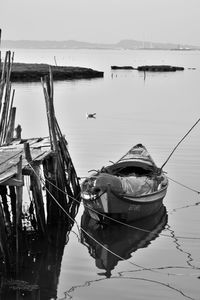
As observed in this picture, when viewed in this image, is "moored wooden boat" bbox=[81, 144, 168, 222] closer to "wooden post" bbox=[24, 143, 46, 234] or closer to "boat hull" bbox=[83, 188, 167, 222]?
"boat hull" bbox=[83, 188, 167, 222]

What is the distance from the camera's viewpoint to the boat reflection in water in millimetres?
17062

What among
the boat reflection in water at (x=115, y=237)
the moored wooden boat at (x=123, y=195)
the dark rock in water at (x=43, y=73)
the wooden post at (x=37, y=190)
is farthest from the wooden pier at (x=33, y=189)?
the dark rock in water at (x=43, y=73)

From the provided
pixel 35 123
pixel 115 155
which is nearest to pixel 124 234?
pixel 115 155

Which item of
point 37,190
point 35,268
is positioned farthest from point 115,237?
point 35,268

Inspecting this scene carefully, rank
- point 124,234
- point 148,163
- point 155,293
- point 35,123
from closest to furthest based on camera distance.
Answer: point 155,293
point 124,234
point 148,163
point 35,123

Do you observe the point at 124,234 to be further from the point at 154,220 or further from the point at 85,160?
the point at 85,160

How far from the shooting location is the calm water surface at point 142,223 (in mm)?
14930

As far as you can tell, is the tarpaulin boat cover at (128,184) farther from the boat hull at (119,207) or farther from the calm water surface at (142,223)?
the calm water surface at (142,223)

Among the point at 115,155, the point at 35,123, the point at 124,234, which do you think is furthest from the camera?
the point at 35,123

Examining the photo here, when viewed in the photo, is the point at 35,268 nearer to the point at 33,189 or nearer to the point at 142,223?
the point at 33,189

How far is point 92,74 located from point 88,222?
8436cm

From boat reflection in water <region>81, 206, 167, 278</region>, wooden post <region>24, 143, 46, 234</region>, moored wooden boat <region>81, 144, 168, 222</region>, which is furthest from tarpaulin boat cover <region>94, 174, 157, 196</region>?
wooden post <region>24, 143, 46, 234</region>

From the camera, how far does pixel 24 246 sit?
1653 centimetres

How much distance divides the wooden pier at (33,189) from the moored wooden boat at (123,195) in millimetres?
959
